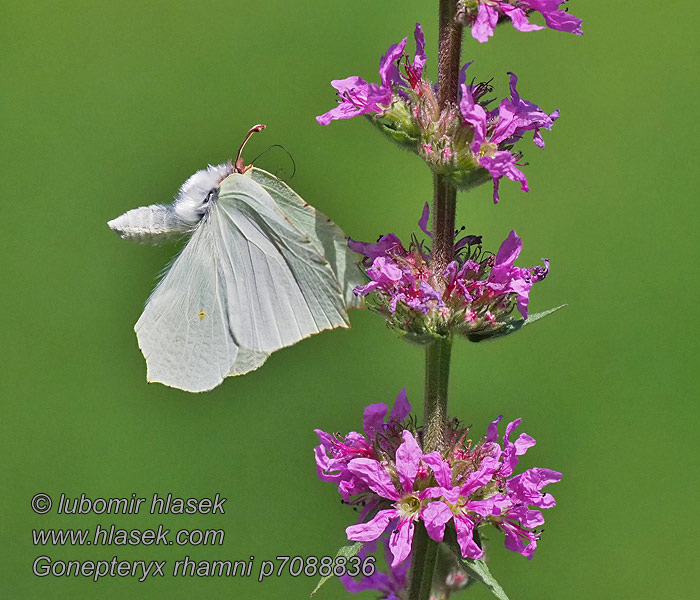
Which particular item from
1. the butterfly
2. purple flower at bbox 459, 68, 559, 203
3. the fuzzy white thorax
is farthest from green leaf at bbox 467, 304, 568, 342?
the fuzzy white thorax

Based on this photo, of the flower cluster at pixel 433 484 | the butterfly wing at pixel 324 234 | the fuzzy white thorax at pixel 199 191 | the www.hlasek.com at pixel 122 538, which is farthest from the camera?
the www.hlasek.com at pixel 122 538

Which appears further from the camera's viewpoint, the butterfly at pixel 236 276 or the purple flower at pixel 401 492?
the butterfly at pixel 236 276

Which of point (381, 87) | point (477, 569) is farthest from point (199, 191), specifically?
point (477, 569)

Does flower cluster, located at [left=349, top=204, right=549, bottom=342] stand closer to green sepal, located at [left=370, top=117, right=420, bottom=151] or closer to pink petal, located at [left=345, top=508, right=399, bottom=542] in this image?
green sepal, located at [left=370, top=117, right=420, bottom=151]

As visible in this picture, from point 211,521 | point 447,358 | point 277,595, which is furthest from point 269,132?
point 447,358

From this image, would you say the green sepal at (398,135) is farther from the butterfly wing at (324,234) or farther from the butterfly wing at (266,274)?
the butterfly wing at (266,274)

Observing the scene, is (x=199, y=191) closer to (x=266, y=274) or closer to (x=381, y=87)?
(x=266, y=274)

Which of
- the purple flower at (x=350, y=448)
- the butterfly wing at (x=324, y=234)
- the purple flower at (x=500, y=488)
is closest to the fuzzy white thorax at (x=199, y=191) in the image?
the butterfly wing at (x=324, y=234)

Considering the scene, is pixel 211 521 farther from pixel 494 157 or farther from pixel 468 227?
pixel 494 157
